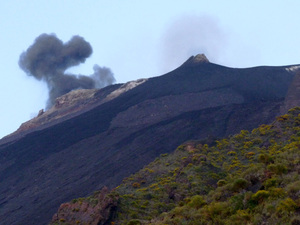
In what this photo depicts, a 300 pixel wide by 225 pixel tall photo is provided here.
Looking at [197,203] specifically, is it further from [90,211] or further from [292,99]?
[292,99]

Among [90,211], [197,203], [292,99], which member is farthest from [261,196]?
[292,99]

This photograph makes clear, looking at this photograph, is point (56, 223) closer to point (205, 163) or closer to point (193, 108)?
point (205, 163)

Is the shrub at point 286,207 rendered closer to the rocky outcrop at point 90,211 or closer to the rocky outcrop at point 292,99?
the rocky outcrop at point 90,211

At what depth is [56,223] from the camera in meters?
27.9

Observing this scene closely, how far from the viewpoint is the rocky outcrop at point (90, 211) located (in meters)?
26.0

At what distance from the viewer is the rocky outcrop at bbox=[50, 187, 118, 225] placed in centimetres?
2597

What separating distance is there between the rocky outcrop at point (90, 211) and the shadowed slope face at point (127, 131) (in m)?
6.27

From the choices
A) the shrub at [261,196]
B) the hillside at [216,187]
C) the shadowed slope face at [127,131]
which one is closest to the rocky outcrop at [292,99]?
the shadowed slope face at [127,131]

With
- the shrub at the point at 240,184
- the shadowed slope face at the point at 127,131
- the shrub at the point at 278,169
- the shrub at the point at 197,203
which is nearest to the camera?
the shrub at the point at 278,169

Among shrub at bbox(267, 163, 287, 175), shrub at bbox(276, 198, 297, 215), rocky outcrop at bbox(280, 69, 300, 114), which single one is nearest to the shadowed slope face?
rocky outcrop at bbox(280, 69, 300, 114)

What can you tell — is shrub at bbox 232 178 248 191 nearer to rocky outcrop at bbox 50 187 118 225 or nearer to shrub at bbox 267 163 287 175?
shrub at bbox 267 163 287 175

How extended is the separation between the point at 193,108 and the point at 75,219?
106 ft

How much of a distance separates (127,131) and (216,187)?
25.6 metres

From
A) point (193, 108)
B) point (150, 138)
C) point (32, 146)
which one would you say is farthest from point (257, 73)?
point (32, 146)
